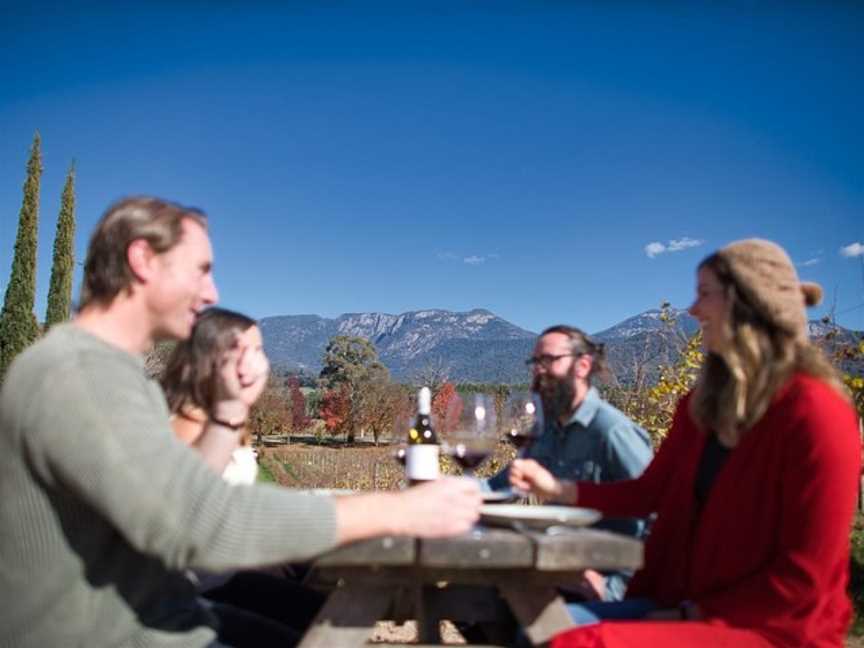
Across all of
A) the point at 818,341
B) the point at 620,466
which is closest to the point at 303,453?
the point at 818,341

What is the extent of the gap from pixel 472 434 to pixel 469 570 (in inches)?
22.2

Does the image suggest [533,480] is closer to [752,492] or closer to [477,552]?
[752,492]

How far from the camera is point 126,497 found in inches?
56.6

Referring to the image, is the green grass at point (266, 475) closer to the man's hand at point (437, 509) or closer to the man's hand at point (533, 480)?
the man's hand at point (533, 480)

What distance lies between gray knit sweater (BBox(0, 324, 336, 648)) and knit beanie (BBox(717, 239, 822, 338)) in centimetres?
125

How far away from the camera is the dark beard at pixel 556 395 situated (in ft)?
10.9

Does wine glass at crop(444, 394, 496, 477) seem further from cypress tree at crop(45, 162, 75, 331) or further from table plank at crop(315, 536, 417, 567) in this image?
cypress tree at crop(45, 162, 75, 331)

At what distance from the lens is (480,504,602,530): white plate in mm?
2141

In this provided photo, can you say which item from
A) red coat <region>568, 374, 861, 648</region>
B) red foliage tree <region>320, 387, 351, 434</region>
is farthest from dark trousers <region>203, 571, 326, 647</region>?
red foliage tree <region>320, 387, 351, 434</region>

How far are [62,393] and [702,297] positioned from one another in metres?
1.66

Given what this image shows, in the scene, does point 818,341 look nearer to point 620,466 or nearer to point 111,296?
point 620,466

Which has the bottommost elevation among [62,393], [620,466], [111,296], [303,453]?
[303,453]

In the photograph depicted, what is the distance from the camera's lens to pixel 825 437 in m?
1.97

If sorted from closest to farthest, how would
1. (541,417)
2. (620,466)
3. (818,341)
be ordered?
(541,417)
(620,466)
(818,341)
